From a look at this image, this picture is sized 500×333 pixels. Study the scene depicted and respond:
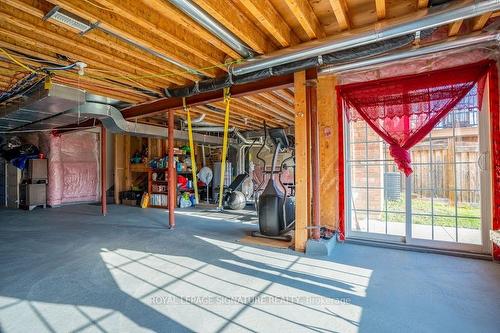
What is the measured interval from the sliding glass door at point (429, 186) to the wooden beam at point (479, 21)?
758 mm

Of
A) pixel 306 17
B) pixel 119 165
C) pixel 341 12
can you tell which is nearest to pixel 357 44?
pixel 341 12

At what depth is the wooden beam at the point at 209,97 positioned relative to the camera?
3.58 meters

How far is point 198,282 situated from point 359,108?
9.71 ft

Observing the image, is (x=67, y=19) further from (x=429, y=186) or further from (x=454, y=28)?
(x=429, y=186)

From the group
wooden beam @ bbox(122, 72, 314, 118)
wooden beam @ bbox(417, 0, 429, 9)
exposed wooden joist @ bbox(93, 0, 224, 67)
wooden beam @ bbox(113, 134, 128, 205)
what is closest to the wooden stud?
wooden beam @ bbox(113, 134, 128, 205)

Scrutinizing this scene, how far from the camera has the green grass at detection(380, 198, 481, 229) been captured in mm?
3281

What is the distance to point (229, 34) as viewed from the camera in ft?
8.92

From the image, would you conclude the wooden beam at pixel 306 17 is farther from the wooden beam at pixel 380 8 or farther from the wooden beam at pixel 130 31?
the wooden beam at pixel 130 31

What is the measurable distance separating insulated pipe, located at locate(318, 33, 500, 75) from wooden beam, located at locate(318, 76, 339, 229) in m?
0.55

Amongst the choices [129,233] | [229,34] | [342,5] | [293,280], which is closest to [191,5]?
[229,34]

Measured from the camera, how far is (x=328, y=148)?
3854mm

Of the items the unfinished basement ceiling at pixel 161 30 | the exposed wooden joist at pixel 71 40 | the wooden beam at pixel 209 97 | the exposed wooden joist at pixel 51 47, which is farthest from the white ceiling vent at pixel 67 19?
the wooden beam at pixel 209 97

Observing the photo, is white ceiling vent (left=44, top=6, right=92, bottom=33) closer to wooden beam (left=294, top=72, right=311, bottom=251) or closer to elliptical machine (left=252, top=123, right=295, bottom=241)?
wooden beam (left=294, top=72, right=311, bottom=251)

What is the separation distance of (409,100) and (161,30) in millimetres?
3020
